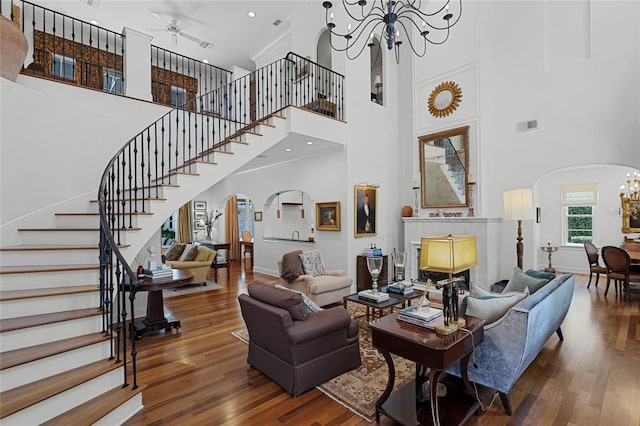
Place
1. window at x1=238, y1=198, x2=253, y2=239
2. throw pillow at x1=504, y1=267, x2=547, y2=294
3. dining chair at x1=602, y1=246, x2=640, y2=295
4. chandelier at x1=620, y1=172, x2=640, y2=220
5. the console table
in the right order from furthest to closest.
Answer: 1. window at x1=238, y1=198, x2=253, y2=239
2. chandelier at x1=620, y1=172, x2=640, y2=220
3. dining chair at x1=602, y1=246, x2=640, y2=295
4. the console table
5. throw pillow at x1=504, y1=267, x2=547, y2=294

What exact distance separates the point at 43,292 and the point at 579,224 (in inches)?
435

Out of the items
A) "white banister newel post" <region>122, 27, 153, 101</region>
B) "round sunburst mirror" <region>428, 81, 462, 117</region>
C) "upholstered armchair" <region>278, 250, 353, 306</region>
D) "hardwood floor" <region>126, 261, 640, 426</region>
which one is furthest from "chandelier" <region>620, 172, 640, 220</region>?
"white banister newel post" <region>122, 27, 153, 101</region>

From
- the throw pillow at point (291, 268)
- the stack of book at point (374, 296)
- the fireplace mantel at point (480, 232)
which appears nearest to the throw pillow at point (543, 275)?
the stack of book at point (374, 296)

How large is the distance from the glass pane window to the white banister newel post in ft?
34.9

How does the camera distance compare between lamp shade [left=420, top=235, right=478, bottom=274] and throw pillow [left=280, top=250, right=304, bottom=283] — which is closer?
lamp shade [left=420, top=235, right=478, bottom=274]

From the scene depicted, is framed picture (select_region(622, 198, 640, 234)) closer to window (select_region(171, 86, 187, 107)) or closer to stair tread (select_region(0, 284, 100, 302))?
stair tread (select_region(0, 284, 100, 302))

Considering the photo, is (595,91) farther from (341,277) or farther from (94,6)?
(94,6)

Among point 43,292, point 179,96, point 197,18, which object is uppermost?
point 197,18

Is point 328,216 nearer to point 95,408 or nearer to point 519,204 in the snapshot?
point 519,204

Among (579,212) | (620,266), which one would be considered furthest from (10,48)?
(579,212)

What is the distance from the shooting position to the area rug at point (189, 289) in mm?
6059

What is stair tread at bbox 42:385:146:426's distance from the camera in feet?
6.58

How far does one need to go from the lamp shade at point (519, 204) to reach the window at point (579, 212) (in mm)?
5740

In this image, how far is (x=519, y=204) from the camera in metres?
4.13
